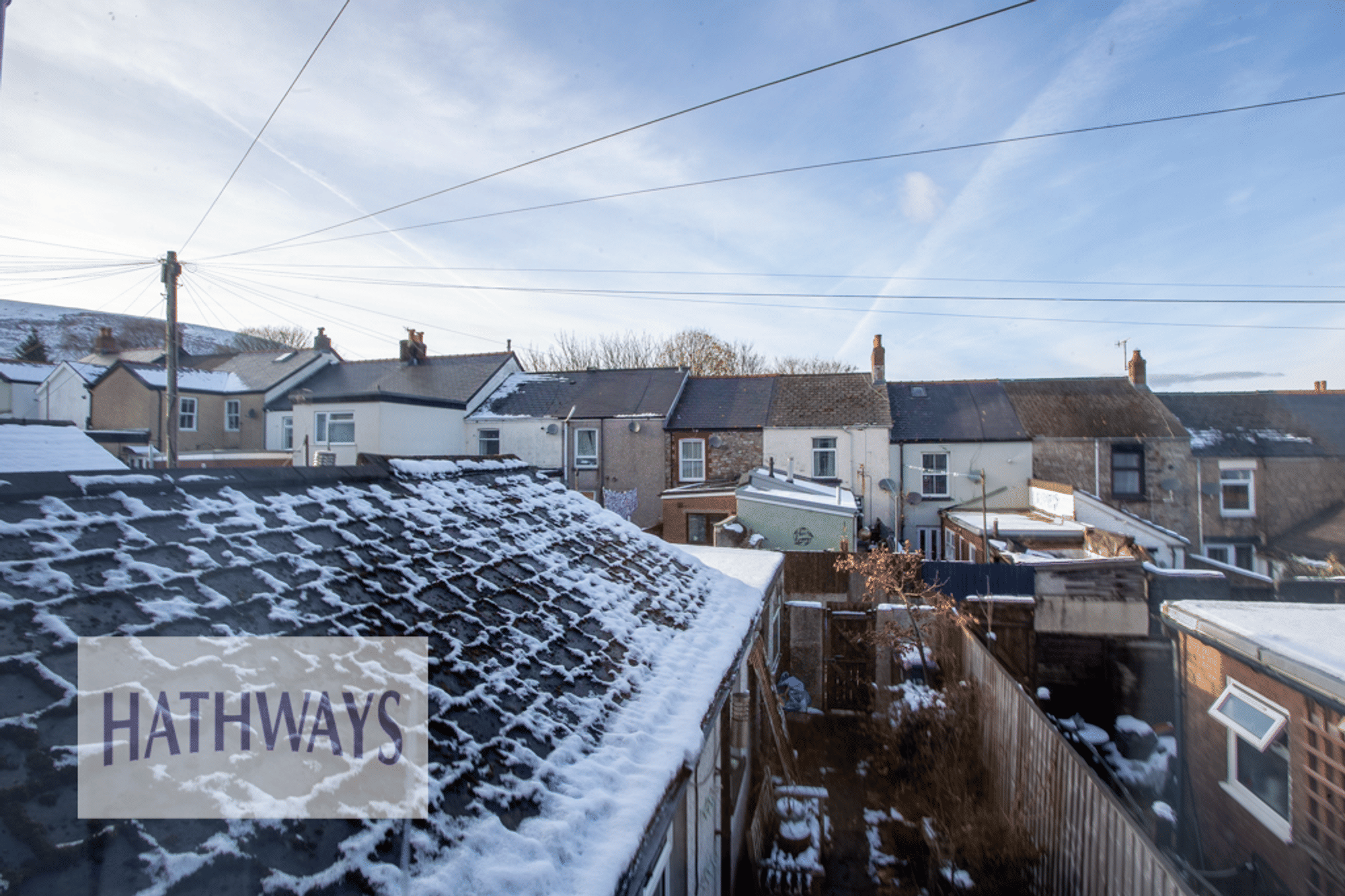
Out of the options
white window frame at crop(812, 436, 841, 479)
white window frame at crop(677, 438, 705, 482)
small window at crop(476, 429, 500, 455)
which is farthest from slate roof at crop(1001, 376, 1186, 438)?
small window at crop(476, 429, 500, 455)

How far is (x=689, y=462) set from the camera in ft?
75.3

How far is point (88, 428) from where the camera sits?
23344 mm

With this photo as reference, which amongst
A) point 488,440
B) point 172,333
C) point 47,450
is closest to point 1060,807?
point 47,450

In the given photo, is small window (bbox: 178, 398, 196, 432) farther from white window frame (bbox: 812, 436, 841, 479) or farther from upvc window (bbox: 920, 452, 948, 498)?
upvc window (bbox: 920, 452, 948, 498)

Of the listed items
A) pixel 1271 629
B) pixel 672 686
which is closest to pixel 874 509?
pixel 1271 629

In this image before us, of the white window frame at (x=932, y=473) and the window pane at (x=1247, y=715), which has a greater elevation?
the white window frame at (x=932, y=473)

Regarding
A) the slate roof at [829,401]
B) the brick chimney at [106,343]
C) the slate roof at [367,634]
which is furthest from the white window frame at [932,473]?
the brick chimney at [106,343]

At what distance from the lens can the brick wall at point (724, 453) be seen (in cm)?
2250

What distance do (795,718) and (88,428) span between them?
28.9 meters

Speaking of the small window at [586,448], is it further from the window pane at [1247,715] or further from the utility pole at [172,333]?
the window pane at [1247,715]

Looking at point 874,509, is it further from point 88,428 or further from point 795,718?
point 88,428

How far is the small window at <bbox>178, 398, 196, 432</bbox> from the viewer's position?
2444 cm

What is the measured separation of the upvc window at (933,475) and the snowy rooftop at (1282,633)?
48.0 feet
